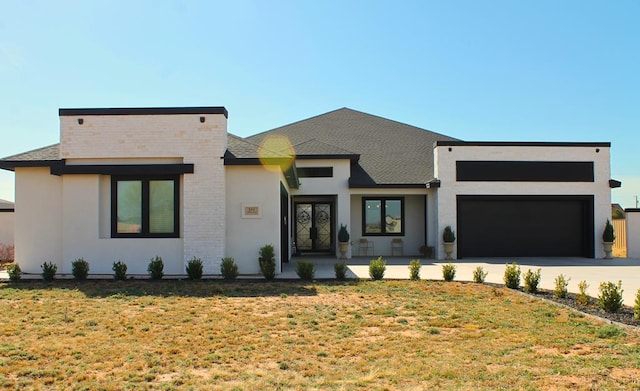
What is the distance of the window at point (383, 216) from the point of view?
21891 millimetres

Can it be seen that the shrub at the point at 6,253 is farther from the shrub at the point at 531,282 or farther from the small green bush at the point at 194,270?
the shrub at the point at 531,282

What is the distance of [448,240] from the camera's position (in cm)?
1958

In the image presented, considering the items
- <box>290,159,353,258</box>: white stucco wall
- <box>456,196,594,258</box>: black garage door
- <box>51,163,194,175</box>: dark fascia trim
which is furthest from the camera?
<box>290,159,353,258</box>: white stucco wall

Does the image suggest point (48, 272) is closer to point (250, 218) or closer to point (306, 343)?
point (250, 218)

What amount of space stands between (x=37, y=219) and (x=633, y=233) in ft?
73.1

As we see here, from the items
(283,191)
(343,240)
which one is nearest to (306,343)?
(283,191)

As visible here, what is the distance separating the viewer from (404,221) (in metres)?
21.9

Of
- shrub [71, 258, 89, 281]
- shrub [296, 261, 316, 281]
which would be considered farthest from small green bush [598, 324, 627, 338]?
shrub [71, 258, 89, 281]

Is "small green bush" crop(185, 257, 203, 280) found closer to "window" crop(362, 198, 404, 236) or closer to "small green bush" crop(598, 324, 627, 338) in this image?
"small green bush" crop(598, 324, 627, 338)

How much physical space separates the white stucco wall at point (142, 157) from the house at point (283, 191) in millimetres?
28

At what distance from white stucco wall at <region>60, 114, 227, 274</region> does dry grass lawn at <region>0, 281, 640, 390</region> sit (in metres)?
3.35

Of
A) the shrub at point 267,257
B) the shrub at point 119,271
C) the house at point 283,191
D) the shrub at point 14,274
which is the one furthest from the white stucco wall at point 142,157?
the shrub at point 14,274

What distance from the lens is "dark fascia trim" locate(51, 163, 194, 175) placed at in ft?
45.2

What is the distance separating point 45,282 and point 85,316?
5314mm
